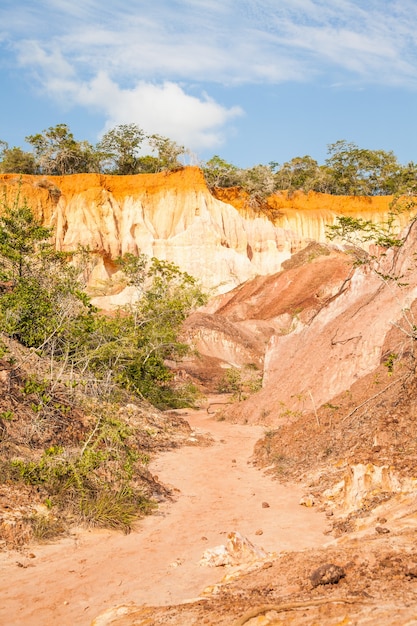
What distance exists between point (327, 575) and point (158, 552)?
2.71 meters

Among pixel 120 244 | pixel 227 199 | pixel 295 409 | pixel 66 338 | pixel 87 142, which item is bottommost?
pixel 295 409

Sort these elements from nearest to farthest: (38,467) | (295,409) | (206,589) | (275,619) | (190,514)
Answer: (275,619) < (206,589) < (38,467) < (190,514) < (295,409)

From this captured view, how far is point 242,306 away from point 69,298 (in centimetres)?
2628

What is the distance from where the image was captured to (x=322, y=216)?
4903 cm

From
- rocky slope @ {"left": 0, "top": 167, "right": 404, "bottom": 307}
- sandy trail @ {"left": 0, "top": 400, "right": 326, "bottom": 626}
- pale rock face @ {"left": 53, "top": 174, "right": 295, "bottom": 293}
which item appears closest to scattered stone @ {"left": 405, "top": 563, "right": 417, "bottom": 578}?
sandy trail @ {"left": 0, "top": 400, "right": 326, "bottom": 626}

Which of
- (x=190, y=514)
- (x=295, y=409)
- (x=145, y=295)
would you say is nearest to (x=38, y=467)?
(x=190, y=514)

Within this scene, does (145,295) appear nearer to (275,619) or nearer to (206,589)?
(206,589)

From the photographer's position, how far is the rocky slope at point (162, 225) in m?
41.9

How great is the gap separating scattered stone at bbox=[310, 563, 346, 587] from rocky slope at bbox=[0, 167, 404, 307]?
3688cm

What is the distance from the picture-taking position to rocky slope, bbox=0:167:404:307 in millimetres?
41906

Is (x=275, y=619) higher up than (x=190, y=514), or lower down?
higher up

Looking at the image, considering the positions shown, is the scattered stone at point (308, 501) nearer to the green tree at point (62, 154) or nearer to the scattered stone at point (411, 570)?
the scattered stone at point (411, 570)

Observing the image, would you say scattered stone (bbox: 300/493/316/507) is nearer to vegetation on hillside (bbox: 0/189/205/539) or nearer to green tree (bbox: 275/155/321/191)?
vegetation on hillside (bbox: 0/189/205/539)

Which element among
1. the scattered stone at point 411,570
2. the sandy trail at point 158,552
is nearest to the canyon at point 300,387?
the scattered stone at point 411,570
